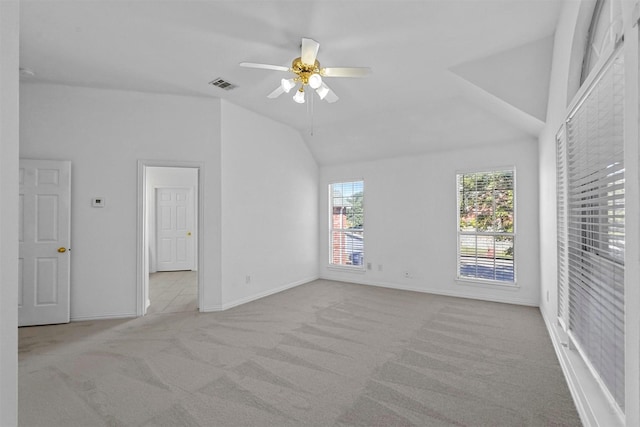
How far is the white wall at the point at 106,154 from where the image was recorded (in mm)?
3594

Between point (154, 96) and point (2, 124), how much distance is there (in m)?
3.76

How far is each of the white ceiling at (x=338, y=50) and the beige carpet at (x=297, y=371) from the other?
2.59m

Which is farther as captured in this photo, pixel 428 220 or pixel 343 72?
pixel 428 220

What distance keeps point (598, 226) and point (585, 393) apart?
1.00 meters

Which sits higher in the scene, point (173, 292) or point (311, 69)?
point (311, 69)

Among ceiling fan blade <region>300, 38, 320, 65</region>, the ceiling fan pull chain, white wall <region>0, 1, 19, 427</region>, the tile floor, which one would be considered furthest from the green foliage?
white wall <region>0, 1, 19, 427</region>

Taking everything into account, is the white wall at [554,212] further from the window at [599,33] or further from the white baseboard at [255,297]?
the white baseboard at [255,297]

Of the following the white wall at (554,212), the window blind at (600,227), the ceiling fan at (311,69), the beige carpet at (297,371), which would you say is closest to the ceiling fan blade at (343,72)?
the ceiling fan at (311,69)

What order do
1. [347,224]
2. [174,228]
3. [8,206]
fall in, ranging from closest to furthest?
[8,206]
[347,224]
[174,228]

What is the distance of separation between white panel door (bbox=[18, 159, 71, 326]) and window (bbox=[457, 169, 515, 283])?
5.29 meters

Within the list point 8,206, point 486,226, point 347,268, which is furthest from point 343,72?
point 347,268

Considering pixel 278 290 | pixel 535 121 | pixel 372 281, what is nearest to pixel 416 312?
pixel 372 281

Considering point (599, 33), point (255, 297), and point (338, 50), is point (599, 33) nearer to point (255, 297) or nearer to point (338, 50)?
point (338, 50)

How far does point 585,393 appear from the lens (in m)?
1.81
